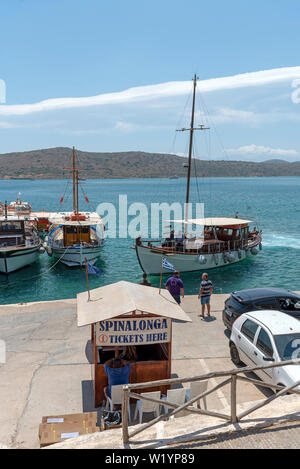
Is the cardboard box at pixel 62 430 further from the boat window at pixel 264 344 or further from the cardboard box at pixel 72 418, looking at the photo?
the boat window at pixel 264 344

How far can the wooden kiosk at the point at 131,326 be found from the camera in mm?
8406

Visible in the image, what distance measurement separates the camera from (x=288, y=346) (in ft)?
28.8

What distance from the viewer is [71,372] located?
10164 millimetres

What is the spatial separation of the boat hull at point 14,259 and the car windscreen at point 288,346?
2367 centimetres

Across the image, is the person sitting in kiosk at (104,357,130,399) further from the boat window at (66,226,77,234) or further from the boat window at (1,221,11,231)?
the boat window at (66,226,77,234)

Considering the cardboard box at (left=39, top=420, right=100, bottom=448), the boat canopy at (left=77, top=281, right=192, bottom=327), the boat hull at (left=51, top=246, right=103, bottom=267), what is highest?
the boat canopy at (left=77, top=281, right=192, bottom=327)

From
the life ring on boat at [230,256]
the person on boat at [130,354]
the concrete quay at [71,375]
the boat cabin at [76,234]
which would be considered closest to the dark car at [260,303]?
the concrete quay at [71,375]

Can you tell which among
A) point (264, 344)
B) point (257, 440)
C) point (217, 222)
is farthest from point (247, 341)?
point (217, 222)

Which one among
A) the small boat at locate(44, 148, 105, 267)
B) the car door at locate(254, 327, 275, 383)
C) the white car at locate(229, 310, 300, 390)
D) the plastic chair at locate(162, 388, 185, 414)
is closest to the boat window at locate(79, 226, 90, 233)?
the small boat at locate(44, 148, 105, 267)

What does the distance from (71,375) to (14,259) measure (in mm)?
21017

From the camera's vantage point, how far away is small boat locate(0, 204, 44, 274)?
95.2 ft

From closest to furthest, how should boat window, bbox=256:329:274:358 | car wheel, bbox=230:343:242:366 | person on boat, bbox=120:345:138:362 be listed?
1. boat window, bbox=256:329:274:358
2. person on boat, bbox=120:345:138:362
3. car wheel, bbox=230:343:242:366
